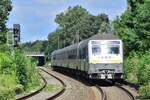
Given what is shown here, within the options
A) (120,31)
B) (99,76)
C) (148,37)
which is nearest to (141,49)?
(148,37)

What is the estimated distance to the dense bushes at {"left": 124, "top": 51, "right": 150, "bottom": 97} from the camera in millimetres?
25619

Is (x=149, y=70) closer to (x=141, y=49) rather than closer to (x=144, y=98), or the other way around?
(x=144, y=98)

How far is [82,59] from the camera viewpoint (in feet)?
133

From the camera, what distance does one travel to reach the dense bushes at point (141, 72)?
25.6 m

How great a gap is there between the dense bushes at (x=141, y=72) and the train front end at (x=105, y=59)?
4.36ft

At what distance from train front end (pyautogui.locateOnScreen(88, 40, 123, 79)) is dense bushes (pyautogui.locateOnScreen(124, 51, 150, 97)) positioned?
133cm

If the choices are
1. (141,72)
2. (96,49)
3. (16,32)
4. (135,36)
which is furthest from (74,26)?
(141,72)

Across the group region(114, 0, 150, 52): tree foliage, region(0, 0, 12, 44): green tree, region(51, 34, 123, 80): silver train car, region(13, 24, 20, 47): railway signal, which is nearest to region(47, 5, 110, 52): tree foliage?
region(0, 0, 12, 44): green tree

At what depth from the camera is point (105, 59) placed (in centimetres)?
3622

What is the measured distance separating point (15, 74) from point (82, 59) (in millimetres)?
9997

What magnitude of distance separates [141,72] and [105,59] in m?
5.38

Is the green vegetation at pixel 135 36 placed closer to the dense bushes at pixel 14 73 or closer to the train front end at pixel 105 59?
the train front end at pixel 105 59

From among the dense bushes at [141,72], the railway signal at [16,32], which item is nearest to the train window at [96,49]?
the dense bushes at [141,72]

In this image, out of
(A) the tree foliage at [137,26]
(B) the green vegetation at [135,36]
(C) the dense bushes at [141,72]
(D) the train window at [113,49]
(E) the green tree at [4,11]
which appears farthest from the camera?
(E) the green tree at [4,11]
